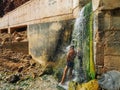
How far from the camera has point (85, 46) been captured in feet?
28.0

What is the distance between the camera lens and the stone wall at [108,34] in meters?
7.88

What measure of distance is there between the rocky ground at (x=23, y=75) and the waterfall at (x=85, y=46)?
4.24ft

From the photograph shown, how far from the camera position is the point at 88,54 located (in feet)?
27.4

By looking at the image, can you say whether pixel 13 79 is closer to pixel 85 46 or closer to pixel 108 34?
pixel 85 46

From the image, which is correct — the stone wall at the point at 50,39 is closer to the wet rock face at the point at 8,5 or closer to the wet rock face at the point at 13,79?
the wet rock face at the point at 13,79

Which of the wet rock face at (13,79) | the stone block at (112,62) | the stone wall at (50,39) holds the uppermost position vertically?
the stone wall at (50,39)

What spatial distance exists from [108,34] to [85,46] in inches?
33.2

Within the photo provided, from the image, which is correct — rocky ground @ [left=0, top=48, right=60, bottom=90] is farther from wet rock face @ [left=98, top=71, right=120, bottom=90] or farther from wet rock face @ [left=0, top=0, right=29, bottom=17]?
wet rock face @ [left=0, top=0, right=29, bottom=17]

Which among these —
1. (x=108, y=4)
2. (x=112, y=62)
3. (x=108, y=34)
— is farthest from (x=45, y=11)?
(x=112, y=62)

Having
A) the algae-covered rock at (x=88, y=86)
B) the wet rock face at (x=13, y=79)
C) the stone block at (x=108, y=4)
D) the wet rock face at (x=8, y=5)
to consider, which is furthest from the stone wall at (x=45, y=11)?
the wet rock face at (x=8, y=5)

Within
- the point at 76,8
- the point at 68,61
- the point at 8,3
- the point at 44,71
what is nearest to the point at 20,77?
the point at 44,71

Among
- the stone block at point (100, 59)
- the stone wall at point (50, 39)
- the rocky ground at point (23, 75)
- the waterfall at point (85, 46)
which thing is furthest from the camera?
the stone wall at point (50, 39)

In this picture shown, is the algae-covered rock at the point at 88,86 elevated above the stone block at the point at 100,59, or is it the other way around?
the stone block at the point at 100,59

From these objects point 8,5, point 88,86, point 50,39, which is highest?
point 8,5
